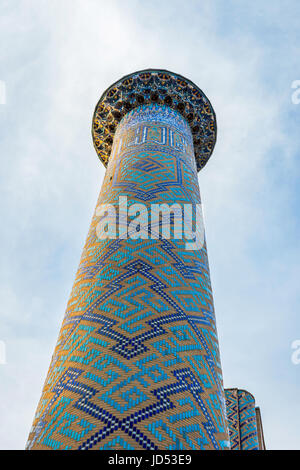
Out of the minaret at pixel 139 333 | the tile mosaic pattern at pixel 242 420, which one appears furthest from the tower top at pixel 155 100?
the tile mosaic pattern at pixel 242 420

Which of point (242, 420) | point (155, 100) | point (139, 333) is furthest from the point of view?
point (242, 420)

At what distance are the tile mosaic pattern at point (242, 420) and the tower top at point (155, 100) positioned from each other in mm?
5045

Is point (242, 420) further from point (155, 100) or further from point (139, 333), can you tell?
point (155, 100)

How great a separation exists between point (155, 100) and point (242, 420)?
6.13 meters

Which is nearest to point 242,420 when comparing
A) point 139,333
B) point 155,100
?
point 139,333

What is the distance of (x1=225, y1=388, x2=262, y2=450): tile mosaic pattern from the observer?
6762 millimetres

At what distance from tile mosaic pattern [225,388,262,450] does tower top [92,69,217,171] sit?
504 cm

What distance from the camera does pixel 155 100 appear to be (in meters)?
6.98

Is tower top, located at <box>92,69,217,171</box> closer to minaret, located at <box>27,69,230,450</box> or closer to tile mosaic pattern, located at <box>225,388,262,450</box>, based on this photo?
minaret, located at <box>27,69,230,450</box>

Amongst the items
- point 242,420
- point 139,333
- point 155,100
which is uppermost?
point 155,100

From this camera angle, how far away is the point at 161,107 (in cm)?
688
